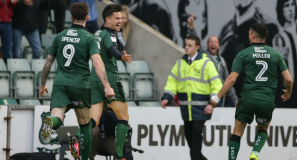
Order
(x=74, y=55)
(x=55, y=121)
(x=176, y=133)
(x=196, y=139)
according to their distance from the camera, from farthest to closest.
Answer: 1. (x=176, y=133)
2. (x=196, y=139)
3. (x=74, y=55)
4. (x=55, y=121)

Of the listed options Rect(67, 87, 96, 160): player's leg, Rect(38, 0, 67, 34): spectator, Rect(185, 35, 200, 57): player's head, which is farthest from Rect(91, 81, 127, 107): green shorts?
Rect(38, 0, 67, 34): spectator

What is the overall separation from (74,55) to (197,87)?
262cm

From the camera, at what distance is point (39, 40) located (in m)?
10.6

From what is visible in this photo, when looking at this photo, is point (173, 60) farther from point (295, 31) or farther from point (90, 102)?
point (90, 102)

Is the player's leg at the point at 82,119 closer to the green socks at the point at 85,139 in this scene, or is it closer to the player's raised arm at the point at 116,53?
the green socks at the point at 85,139

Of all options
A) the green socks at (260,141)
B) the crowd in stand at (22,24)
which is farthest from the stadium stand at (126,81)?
the green socks at (260,141)

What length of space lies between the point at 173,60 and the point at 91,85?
5.15 m

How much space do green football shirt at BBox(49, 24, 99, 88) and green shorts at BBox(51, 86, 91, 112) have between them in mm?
62

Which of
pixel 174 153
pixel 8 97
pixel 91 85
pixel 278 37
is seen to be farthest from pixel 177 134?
pixel 278 37

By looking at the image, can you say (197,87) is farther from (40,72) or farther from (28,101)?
(40,72)

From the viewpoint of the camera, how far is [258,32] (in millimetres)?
6738

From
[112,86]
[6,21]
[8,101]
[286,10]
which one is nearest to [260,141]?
[112,86]

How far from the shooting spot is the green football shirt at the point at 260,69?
6621 mm

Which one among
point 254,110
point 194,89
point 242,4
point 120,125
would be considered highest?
point 242,4
